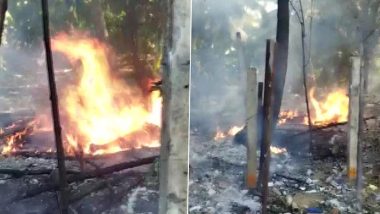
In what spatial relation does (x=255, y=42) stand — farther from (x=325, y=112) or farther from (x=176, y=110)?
(x=176, y=110)

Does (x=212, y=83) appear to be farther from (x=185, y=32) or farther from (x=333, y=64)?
(x=185, y=32)

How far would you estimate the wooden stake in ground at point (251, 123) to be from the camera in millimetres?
6258

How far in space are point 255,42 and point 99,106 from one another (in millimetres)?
6870

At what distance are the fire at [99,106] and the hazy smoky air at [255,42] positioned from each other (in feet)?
10.3

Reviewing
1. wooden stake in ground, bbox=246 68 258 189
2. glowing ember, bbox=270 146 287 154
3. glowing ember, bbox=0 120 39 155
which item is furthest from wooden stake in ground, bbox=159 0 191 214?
glowing ember, bbox=0 120 39 155

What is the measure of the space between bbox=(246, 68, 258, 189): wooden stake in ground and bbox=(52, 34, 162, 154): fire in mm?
2322

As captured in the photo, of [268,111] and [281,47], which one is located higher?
[281,47]

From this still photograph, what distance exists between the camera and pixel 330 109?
1141 cm

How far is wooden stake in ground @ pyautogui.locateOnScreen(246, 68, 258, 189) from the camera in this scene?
6.26m

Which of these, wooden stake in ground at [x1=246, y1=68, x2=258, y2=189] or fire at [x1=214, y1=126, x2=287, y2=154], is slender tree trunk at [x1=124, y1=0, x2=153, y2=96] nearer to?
fire at [x1=214, y1=126, x2=287, y2=154]

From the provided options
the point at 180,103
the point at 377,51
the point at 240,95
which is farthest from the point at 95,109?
the point at 377,51

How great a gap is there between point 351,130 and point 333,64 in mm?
7555

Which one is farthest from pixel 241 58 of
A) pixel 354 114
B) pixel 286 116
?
pixel 354 114

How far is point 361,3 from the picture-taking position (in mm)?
11836
